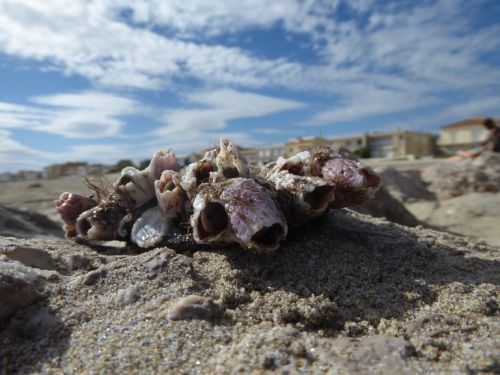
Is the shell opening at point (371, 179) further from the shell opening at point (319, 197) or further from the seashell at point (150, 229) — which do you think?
the seashell at point (150, 229)

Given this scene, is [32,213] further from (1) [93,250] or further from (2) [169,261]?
(2) [169,261]

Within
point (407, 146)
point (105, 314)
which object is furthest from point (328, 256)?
point (407, 146)

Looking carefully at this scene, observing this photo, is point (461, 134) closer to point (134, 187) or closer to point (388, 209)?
point (388, 209)

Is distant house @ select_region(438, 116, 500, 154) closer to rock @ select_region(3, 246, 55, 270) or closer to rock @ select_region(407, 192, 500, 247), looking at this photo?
rock @ select_region(407, 192, 500, 247)

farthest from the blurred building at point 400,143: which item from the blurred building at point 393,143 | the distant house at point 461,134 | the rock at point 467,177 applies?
the rock at point 467,177

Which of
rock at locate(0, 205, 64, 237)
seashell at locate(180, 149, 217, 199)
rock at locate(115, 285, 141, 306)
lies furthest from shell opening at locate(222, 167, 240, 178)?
rock at locate(0, 205, 64, 237)
